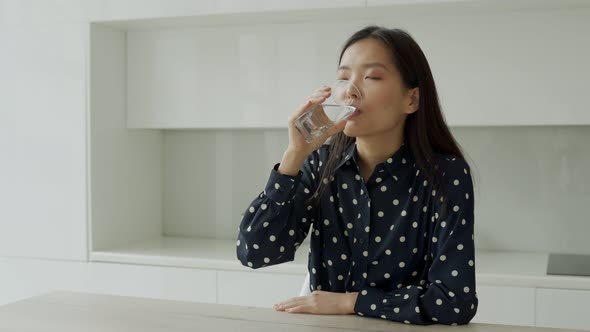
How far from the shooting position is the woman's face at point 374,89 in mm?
1406

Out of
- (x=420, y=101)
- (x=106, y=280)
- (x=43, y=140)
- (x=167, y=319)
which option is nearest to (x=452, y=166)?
(x=420, y=101)

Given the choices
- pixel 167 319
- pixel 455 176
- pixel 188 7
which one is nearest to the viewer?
pixel 167 319

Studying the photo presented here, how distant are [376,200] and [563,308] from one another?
109cm

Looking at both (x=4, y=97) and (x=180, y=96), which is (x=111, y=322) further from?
(x=4, y=97)

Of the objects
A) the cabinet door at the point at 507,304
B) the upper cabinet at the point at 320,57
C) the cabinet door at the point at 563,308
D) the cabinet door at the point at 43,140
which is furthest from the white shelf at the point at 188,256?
the cabinet door at the point at 563,308

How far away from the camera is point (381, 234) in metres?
1.45

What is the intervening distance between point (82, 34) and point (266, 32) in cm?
66

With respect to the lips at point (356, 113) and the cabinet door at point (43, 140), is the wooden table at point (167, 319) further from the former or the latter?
the cabinet door at point (43, 140)

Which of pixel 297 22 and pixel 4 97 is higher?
pixel 297 22

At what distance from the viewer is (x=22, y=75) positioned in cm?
287

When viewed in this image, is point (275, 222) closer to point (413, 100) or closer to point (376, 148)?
point (376, 148)

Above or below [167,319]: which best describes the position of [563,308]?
below

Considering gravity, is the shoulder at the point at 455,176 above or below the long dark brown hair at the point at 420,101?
below

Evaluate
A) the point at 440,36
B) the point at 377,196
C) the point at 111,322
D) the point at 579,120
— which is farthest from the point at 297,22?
the point at 111,322
